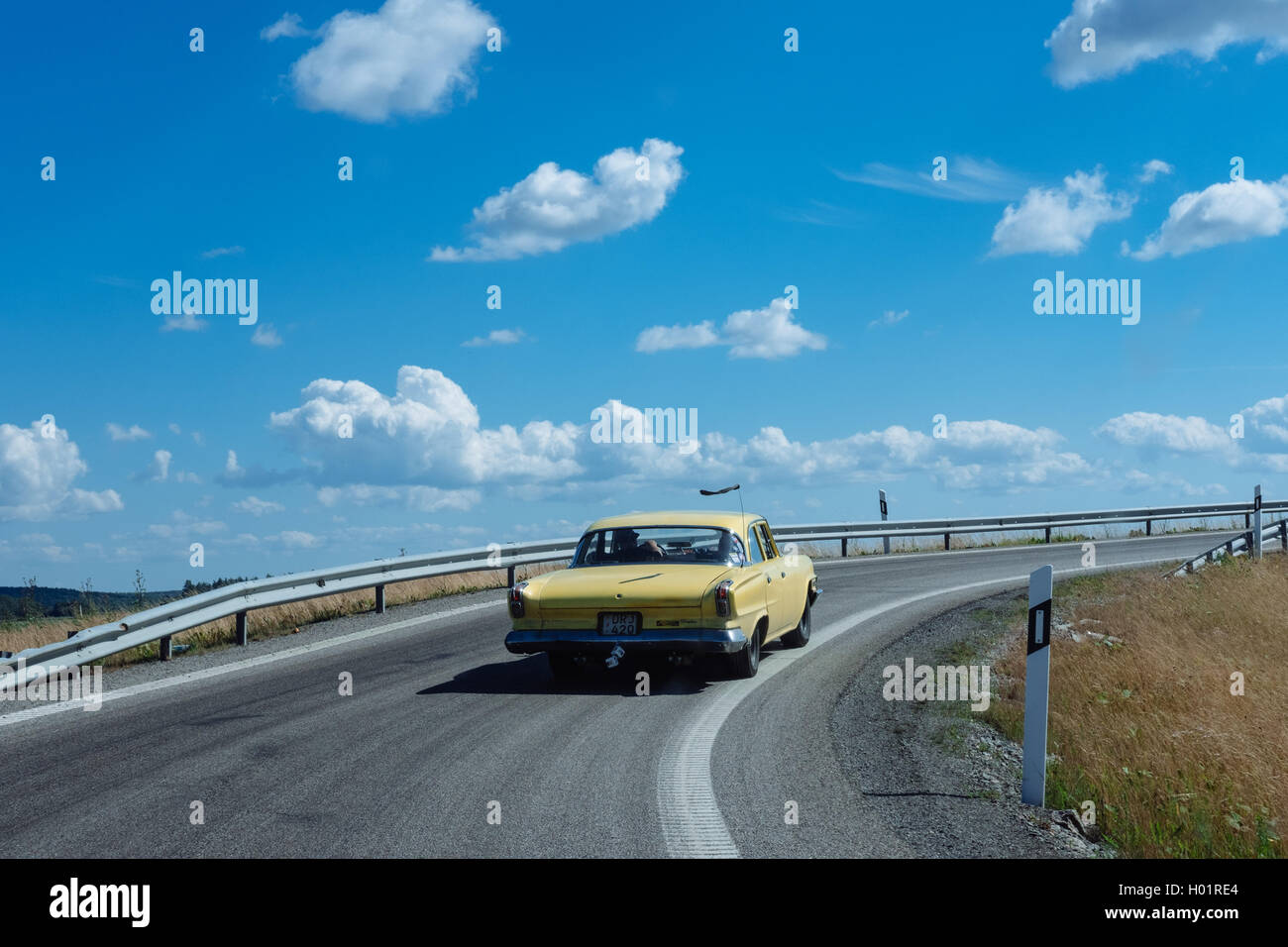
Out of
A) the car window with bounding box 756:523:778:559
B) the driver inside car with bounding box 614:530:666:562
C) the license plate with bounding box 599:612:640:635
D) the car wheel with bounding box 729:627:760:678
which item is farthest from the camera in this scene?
the car window with bounding box 756:523:778:559

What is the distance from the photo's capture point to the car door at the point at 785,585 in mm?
10422

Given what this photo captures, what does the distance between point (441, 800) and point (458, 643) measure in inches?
253

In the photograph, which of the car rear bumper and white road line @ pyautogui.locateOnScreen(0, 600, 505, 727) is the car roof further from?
white road line @ pyautogui.locateOnScreen(0, 600, 505, 727)

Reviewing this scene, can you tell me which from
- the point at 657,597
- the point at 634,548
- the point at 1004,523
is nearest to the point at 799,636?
the point at 634,548

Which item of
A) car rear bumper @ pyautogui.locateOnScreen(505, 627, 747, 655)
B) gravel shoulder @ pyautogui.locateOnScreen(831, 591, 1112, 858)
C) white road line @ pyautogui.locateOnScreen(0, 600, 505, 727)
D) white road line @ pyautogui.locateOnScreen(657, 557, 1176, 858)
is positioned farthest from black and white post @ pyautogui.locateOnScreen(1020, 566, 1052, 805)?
white road line @ pyautogui.locateOnScreen(0, 600, 505, 727)

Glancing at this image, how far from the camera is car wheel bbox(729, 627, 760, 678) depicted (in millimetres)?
9297

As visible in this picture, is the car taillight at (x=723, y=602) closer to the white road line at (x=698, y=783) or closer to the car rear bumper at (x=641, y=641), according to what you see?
the car rear bumper at (x=641, y=641)

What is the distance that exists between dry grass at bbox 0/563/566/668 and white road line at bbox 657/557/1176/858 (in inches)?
260

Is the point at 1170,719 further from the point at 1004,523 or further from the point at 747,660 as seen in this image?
the point at 1004,523

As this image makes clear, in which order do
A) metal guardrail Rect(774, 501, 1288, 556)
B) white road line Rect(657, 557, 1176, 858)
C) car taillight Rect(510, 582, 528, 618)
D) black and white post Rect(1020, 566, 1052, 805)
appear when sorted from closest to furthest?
white road line Rect(657, 557, 1176, 858) < black and white post Rect(1020, 566, 1052, 805) < car taillight Rect(510, 582, 528, 618) < metal guardrail Rect(774, 501, 1288, 556)

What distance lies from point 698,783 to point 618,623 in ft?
10.2

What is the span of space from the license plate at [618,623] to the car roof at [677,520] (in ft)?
4.54
